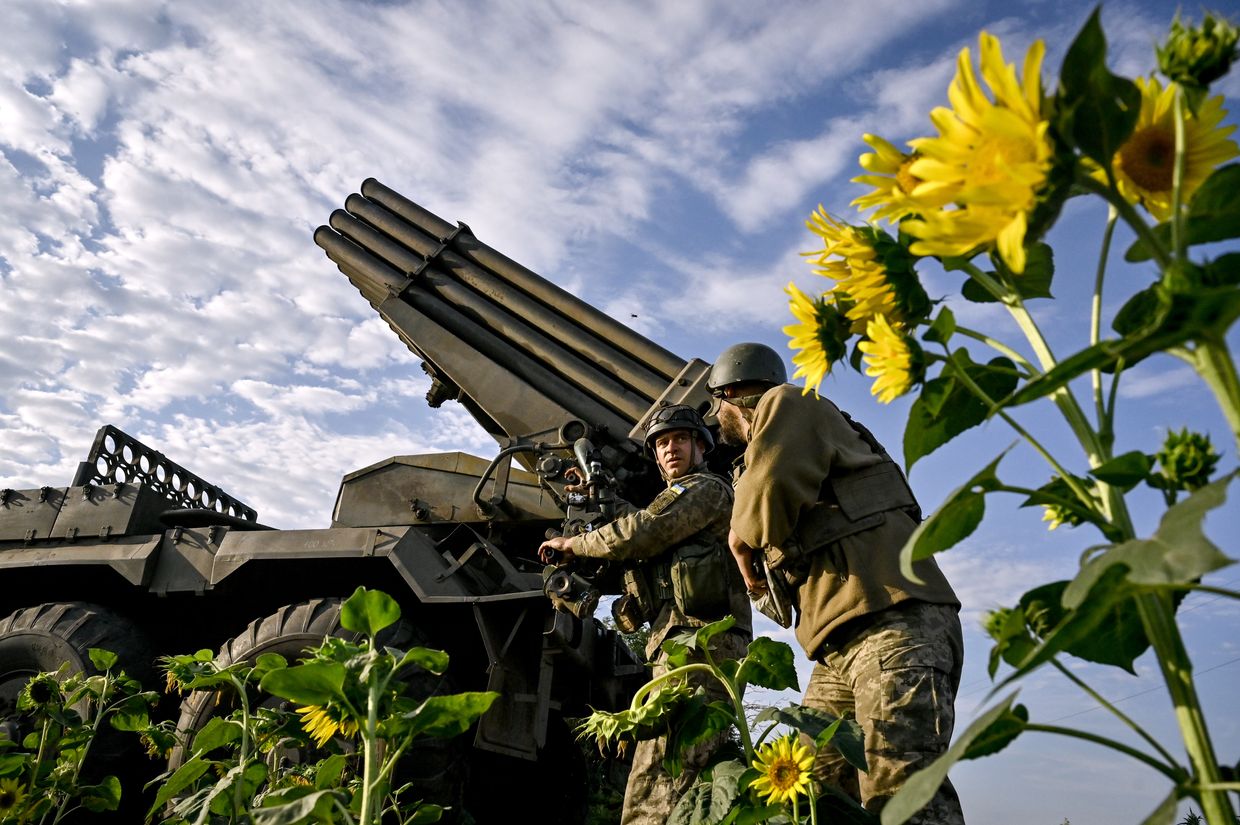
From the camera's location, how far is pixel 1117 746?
32.6 inches

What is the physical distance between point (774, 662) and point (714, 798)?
12.0 inches

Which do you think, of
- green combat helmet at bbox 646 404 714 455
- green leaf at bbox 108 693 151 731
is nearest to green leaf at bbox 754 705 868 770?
green leaf at bbox 108 693 151 731

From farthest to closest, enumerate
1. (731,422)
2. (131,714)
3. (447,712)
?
(731,422) → (131,714) → (447,712)

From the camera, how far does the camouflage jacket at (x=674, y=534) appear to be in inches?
164

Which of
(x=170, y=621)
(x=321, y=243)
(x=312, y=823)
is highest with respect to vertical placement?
(x=321, y=243)

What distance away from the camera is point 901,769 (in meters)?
2.45

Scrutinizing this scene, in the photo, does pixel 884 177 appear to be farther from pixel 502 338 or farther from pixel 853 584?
pixel 502 338

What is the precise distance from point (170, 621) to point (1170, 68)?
702cm

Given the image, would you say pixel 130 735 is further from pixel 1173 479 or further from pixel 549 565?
pixel 1173 479

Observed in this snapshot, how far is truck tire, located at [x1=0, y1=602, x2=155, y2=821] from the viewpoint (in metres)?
5.63

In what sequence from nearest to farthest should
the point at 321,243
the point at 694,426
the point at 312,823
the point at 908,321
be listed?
the point at 908,321 → the point at 312,823 → the point at 694,426 → the point at 321,243

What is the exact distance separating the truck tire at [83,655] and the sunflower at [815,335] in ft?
18.8

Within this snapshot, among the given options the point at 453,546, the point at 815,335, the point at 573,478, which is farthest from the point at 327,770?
the point at 453,546

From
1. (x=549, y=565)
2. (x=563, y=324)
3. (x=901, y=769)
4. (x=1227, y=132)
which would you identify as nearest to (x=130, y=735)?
(x=549, y=565)
